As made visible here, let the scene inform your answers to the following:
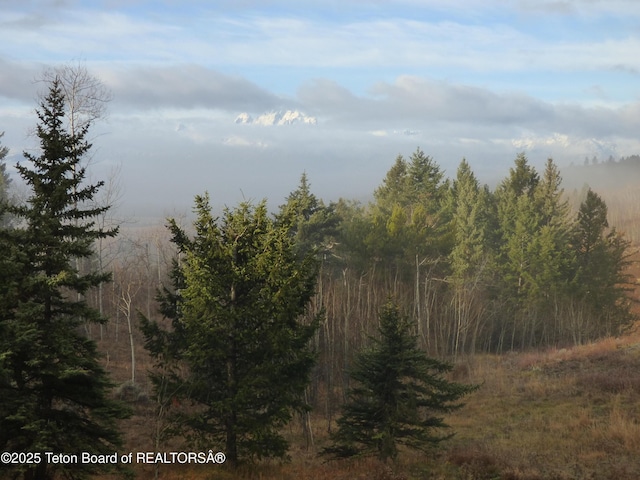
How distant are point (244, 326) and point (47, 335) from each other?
5603 mm

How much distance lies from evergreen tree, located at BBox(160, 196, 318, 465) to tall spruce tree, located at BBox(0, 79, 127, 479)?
3128 mm

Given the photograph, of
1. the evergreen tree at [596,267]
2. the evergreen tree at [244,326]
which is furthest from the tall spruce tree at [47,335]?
the evergreen tree at [596,267]

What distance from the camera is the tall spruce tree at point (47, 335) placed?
11.3m

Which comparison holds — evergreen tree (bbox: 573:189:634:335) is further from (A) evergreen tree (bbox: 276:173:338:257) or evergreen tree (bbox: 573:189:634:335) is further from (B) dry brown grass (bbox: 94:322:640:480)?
(A) evergreen tree (bbox: 276:173:338:257)

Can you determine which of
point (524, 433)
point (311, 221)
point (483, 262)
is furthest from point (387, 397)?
point (483, 262)

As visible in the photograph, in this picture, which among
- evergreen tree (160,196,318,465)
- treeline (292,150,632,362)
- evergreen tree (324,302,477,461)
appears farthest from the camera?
treeline (292,150,632,362)

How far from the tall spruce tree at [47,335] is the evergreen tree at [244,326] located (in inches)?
123

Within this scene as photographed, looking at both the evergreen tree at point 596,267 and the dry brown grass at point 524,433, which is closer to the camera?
the dry brown grass at point 524,433

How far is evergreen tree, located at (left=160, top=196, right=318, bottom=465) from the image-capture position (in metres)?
15.0

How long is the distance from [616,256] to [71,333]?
2050 inches

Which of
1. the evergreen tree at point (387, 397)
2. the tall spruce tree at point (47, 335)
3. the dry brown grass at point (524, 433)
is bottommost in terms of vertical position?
the dry brown grass at point (524, 433)

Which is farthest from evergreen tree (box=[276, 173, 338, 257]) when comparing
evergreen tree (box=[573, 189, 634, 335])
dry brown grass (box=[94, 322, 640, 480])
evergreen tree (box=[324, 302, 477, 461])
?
evergreen tree (box=[573, 189, 634, 335])

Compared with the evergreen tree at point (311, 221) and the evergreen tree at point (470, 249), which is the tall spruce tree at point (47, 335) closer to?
the evergreen tree at point (311, 221)

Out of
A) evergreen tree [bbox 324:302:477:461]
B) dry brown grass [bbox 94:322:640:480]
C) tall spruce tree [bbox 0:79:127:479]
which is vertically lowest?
dry brown grass [bbox 94:322:640:480]
